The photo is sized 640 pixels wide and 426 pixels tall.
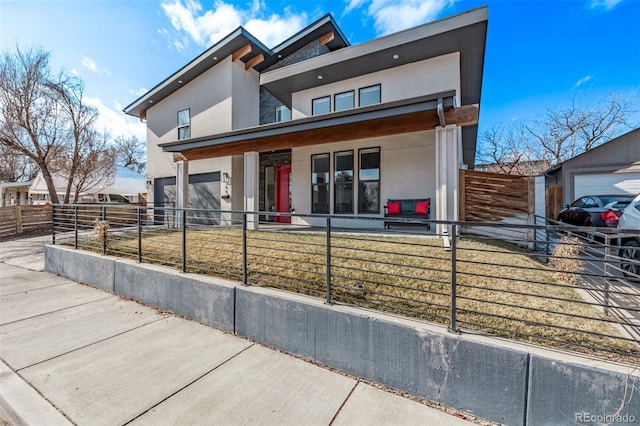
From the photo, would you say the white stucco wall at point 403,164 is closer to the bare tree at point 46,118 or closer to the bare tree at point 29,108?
the bare tree at point 46,118

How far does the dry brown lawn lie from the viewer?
2211 millimetres

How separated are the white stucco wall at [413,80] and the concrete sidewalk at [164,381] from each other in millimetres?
7101

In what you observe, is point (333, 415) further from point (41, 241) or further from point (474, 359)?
point (41, 241)

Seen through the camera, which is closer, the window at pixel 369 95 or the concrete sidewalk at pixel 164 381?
the concrete sidewalk at pixel 164 381

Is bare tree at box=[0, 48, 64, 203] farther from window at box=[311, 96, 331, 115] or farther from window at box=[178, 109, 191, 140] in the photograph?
window at box=[311, 96, 331, 115]

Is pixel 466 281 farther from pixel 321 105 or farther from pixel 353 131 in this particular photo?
pixel 321 105

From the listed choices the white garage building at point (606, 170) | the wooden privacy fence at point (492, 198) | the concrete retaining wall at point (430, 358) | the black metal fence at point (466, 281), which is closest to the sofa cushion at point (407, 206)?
the wooden privacy fence at point (492, 198)

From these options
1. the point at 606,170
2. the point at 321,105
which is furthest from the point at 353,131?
the point at 606,170

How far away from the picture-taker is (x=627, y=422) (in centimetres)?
173

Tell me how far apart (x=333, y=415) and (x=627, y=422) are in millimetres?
1814

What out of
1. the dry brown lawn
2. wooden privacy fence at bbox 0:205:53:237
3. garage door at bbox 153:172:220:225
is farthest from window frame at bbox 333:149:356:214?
wooden privacy fence at bbox 0:205:53:237

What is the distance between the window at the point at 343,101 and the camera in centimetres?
857

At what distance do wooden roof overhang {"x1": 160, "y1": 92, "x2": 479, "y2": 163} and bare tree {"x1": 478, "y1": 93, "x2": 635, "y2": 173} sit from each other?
20.3m

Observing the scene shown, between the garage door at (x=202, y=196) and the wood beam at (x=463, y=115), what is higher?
the wood beam at (x=463, y=115)
